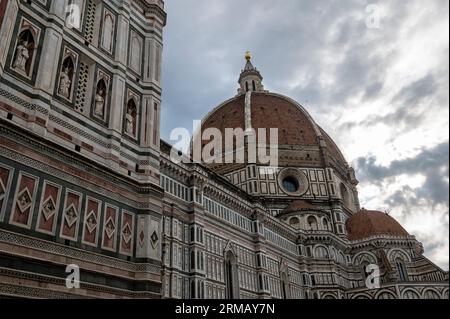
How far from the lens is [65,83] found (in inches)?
453

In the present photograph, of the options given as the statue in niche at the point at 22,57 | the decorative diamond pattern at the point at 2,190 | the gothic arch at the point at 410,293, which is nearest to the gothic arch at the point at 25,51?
the statue in niche at the point at 22,57

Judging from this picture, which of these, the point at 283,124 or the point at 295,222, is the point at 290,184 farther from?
the point at 283,124

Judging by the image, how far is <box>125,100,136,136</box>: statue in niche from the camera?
1309 cm

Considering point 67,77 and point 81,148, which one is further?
point 67,77

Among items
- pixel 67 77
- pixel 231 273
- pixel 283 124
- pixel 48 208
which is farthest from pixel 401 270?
pixel 48 208

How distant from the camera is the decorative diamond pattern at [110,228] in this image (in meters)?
10.9

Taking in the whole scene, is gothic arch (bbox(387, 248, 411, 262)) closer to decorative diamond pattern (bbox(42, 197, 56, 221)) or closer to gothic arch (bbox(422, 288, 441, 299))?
gothic arch (bbox(422, 288, 441, 299))

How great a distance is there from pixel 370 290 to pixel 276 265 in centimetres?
1695

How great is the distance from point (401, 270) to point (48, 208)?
59.8 metres

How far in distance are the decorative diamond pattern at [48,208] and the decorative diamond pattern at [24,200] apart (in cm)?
41

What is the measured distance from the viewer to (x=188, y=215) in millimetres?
35594

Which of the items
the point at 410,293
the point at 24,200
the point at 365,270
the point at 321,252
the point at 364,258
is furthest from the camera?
the point at 364,258

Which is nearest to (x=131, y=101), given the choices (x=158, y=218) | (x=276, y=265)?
(x=158, y=218)
